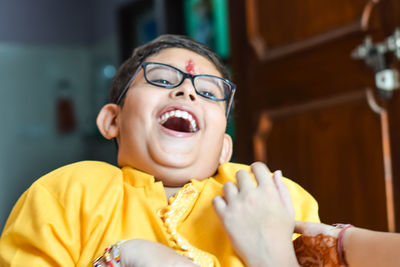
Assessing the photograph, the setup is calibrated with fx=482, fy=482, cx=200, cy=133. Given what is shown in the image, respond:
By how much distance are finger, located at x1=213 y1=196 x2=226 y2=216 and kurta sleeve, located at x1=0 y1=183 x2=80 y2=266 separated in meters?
0.23

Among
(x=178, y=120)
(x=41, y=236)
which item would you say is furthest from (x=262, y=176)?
(x=41, y=236)

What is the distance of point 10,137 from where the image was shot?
13.7ft

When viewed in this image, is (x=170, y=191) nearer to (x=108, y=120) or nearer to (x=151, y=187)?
(x=151, y=187)

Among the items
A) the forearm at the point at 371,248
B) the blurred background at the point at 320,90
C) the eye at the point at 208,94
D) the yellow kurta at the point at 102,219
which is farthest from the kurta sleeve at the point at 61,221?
the blurred background at the point at 320,90

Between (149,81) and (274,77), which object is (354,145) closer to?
(274,77)

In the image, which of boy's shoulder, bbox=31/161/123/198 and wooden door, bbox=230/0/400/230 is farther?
wooden door, bbox=230/0/400/230

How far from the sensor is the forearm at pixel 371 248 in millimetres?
686

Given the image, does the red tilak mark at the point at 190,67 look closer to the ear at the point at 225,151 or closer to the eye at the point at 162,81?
the eye at the point at 162,81

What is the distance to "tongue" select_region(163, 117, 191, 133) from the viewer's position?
989 mm

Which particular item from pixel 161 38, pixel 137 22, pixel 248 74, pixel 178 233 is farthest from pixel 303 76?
pixel 137 22

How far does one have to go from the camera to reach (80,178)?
85cm

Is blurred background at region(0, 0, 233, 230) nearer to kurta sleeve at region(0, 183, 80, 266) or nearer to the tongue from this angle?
the tongue

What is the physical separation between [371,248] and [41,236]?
1.66 feet

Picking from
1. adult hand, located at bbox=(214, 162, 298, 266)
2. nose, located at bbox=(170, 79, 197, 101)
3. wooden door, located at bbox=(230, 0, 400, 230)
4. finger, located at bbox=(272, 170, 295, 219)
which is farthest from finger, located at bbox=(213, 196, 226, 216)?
wooden door, located at bbox=(230, 0, 400, 230)
